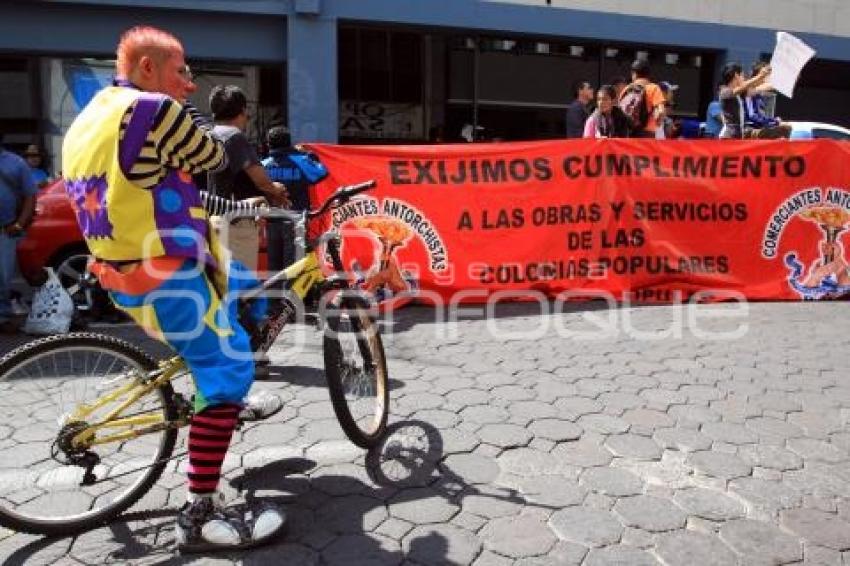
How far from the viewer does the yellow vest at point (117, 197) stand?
8.31 ft

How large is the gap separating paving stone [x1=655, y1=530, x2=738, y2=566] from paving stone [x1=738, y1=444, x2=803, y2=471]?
2.88 ft

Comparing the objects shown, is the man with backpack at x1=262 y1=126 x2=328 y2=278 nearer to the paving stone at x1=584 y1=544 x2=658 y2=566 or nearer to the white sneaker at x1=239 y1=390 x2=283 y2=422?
the white sneaker at x1=239 y1=390 x2=283 y2=422

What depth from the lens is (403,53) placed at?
14.1m

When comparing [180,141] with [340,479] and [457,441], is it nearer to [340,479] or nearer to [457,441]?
[340,479]

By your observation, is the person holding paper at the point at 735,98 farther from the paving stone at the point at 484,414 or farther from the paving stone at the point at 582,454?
the paving stone at the point at 582,454

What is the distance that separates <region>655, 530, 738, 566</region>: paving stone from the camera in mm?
2812

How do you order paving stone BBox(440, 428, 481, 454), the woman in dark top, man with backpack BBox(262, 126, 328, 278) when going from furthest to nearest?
the woman in dark top
man with backpack BBox(262, 126, 328, 278)
paving stone BBox(440, 428, 481, 454)

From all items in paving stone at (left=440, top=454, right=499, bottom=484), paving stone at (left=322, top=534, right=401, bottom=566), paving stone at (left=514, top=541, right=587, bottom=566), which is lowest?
paving stone at (left=322, top=534, right=401, bottom=566)

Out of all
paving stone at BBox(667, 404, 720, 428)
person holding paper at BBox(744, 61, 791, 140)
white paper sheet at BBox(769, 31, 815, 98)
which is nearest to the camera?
paving stone at BBox(667, 404, 720, 428)

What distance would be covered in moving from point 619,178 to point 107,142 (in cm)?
571

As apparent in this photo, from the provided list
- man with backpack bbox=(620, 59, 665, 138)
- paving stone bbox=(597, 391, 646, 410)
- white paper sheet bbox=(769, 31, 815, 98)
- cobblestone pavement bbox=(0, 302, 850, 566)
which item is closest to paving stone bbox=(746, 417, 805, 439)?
cobblestone pavement bbox=(0, 302, 850, 566)

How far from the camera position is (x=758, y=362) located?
5.36 m

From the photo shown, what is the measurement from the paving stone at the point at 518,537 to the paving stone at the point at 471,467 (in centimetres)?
39

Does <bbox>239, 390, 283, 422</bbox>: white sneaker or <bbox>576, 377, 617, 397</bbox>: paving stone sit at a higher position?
<bbox>239, 390, 283, 422</bbox>: white sneaker
